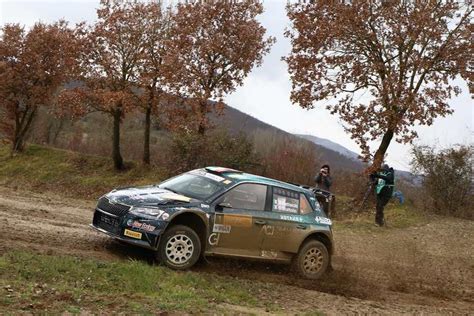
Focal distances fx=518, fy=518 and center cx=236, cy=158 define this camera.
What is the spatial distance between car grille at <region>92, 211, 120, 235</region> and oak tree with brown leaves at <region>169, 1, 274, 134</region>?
1369 centimetres

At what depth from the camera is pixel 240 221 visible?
9.52 m

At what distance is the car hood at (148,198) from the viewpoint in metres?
9.07

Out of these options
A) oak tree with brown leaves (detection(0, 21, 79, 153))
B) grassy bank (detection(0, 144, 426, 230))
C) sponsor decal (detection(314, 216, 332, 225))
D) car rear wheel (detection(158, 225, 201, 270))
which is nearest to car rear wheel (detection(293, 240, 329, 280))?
sponsor decal (detection(314, 216, 332, 225))

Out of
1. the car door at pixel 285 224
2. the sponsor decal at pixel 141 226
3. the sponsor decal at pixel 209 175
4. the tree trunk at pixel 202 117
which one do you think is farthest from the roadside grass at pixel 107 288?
the tree trunk at pixel 202 117

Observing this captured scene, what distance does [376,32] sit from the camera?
19.4 meters

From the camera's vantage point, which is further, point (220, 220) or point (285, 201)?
point (285, 201)

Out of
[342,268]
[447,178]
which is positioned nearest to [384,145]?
[447,178]

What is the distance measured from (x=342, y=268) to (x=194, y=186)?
416 centimetres

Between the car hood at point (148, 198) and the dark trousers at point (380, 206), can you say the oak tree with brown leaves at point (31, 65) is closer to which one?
the dark trousers at point (380, 206)

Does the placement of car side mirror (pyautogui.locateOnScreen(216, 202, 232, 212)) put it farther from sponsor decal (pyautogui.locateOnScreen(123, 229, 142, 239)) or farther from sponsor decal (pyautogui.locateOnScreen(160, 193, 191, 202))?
sponsor decal (pyautogui.locateOnScreen(123, 229, 142, 239))

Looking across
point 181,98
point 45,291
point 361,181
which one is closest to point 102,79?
point 181,98

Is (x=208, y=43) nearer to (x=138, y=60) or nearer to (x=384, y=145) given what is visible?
(x=138, y=60)

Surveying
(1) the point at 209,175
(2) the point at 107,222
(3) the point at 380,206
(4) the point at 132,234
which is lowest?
(4) the point at 132,234

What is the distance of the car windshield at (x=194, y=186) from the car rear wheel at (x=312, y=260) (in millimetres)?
2203
